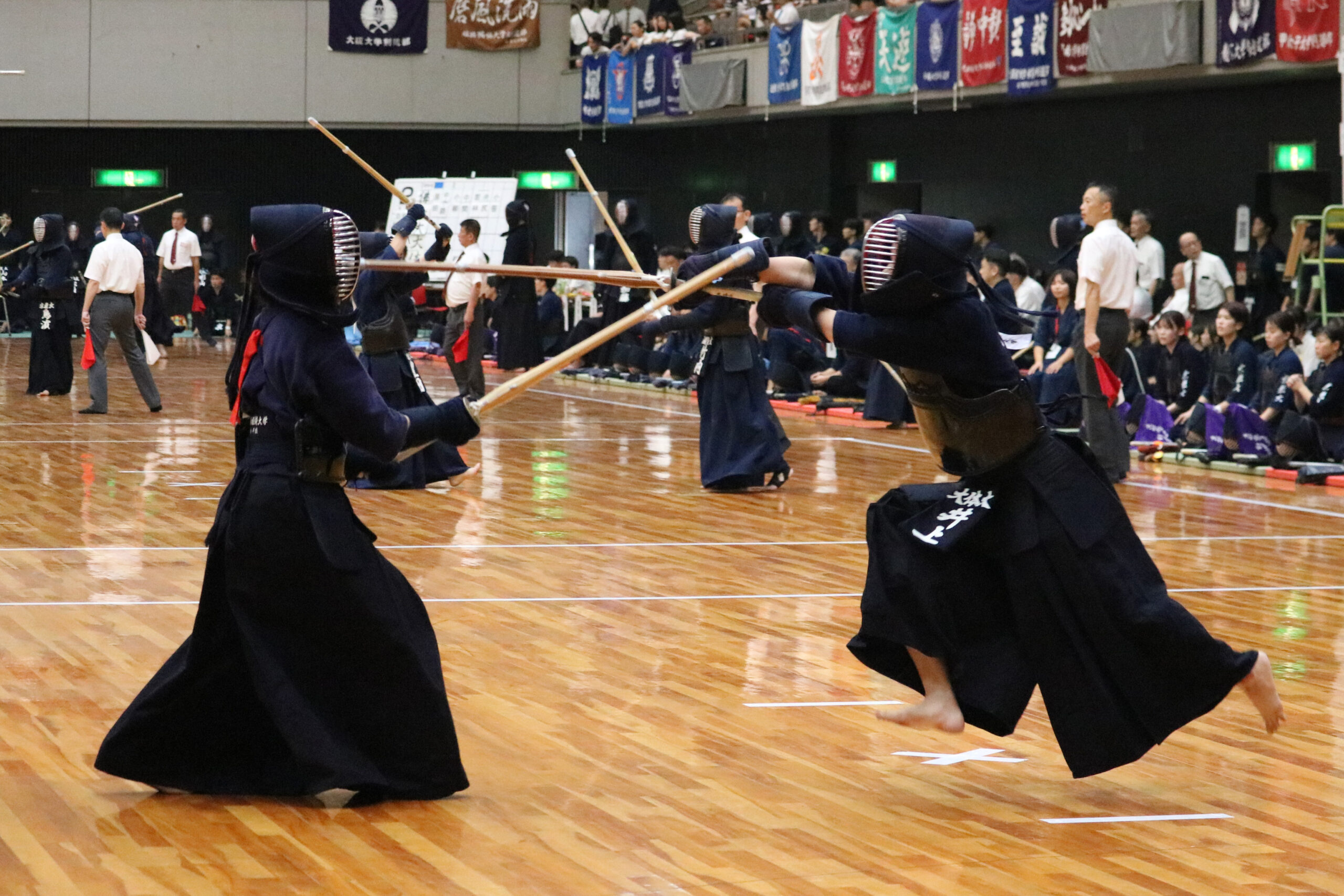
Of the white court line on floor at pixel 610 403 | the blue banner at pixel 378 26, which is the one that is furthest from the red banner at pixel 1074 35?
the blue banner at pixel 378 26

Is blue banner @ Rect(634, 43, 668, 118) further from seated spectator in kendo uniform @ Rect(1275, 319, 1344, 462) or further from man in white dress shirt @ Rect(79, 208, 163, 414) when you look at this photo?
seated spectator in kendo uniform @ Rect(1275, 319, 1344, 462)

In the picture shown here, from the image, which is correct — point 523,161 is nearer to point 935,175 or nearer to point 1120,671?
point 935,175

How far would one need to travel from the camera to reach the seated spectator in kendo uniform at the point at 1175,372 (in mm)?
14867

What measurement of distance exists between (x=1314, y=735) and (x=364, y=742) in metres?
3.19

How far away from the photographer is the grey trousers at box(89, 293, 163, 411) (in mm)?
16641

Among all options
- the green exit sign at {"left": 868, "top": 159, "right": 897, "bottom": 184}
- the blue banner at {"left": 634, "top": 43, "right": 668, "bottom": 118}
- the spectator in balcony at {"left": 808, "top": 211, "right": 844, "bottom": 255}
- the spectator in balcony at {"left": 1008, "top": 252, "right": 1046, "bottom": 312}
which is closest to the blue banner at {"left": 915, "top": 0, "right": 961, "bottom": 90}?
the spectator in balcony at {"left": 808, "top": 211, "right": 844, "bottom": 255}

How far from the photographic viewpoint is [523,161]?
3228cm

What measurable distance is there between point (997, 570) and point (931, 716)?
1.53 ft

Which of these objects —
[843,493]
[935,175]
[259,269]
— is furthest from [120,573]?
[935,175]

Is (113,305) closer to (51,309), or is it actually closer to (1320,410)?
(51,309)

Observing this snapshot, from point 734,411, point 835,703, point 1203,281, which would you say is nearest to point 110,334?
point 734,411

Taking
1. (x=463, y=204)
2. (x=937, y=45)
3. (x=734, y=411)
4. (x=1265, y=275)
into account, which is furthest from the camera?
(x=463, y=204)

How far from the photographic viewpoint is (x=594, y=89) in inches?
1137

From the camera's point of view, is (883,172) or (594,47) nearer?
(883,172)
